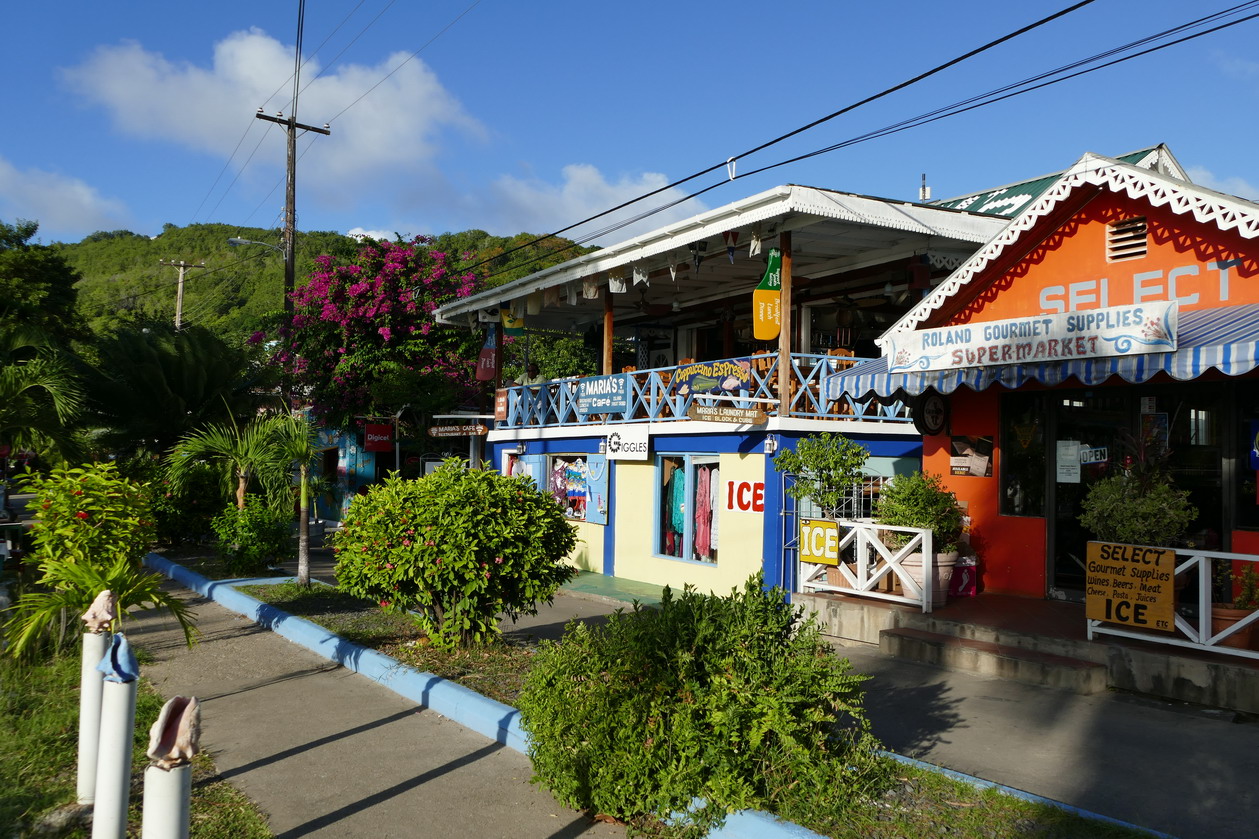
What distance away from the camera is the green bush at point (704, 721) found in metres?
4.85

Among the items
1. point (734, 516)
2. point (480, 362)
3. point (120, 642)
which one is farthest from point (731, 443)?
point (120, 642)

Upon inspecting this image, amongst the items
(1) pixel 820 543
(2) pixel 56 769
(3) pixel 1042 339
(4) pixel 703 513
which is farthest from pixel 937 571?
(2) pixel 56 769

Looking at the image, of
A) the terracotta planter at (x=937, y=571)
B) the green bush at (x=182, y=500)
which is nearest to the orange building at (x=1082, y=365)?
the terracotta planter at (x=937, y=571)

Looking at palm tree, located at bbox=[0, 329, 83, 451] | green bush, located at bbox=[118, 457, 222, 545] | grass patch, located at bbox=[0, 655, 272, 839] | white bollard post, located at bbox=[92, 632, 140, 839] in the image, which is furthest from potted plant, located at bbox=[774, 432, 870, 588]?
green bush, located at bbox=[118, 457, 222, 545]

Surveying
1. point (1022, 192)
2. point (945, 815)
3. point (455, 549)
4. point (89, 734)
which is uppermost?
point (1022, 192)

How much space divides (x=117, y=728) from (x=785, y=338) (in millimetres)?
10592

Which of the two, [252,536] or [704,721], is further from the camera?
[252,536]

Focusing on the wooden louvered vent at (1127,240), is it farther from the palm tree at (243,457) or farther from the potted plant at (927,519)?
the palm tree at (243,457)

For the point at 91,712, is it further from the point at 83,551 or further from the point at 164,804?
the point at 83,551

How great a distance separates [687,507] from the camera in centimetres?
1524

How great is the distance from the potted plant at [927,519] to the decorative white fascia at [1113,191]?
179 centimetres

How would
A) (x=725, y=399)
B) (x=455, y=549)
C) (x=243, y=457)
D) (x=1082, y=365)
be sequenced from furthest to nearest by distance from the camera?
(x=243, y=457) < (x=725, y=399) < (x=1082, y=365) < (x=455, y=549)

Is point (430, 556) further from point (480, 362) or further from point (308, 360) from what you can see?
point (308, 360)

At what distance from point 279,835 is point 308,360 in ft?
73.5
